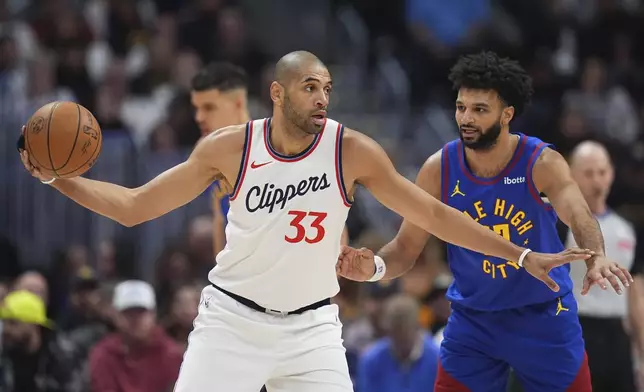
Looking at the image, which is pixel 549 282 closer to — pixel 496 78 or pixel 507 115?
pixel 507 115

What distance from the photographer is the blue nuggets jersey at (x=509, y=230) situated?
6.87m

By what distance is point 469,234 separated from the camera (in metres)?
6.46

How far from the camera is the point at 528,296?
686 cm

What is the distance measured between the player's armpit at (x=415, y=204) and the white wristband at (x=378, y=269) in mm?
537

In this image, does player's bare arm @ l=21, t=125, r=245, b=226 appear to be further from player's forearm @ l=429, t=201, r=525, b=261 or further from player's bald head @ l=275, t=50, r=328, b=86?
player's forearm @ l=429, t=201, r=525, b=261

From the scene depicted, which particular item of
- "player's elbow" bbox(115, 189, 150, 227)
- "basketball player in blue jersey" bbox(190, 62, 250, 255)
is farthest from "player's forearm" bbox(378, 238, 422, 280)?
"basketball player in blue jersey" bbox(190, 62, 250, 255)

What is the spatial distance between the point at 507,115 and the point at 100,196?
241cm

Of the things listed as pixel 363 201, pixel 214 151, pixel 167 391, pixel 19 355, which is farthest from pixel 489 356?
pixel 363 201

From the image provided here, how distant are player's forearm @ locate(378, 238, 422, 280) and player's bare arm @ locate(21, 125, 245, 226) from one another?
1.24m

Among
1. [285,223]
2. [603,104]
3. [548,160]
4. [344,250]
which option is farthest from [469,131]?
[603,104]

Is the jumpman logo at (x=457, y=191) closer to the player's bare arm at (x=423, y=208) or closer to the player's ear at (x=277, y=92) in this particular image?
the player's bare arm at (x=423, y=208)

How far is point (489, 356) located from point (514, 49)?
32.8 feet

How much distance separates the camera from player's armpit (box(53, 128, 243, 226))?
249 inches

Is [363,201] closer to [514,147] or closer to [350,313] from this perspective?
[350,313]
